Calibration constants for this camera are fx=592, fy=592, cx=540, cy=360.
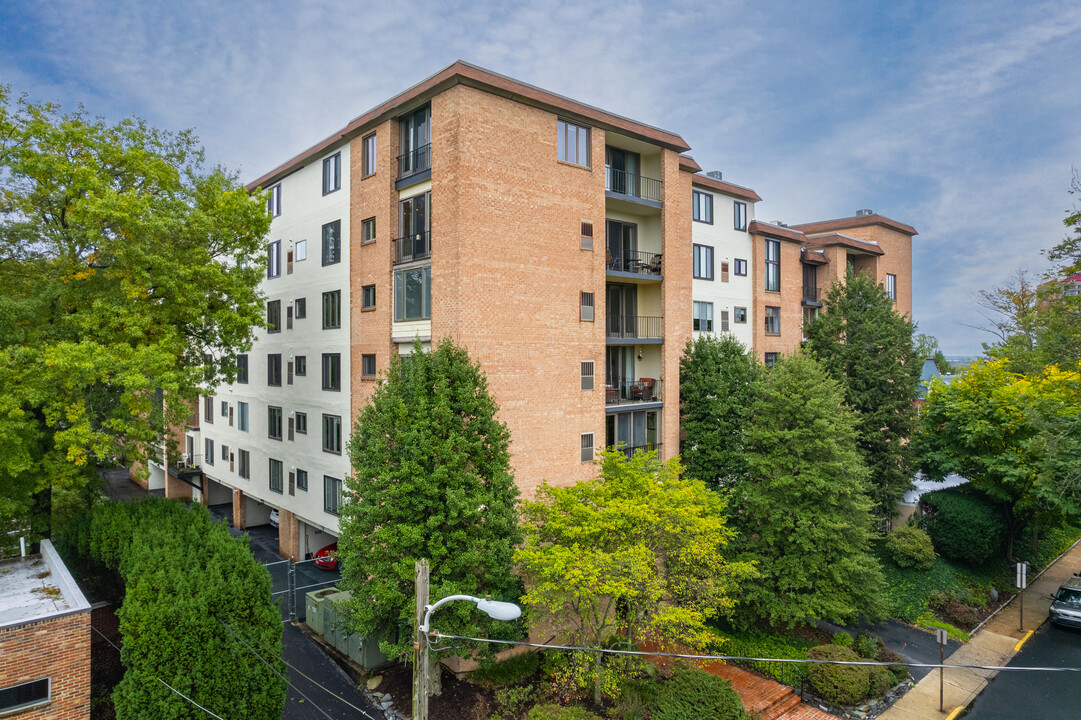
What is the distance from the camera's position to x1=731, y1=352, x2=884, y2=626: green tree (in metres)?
20.8

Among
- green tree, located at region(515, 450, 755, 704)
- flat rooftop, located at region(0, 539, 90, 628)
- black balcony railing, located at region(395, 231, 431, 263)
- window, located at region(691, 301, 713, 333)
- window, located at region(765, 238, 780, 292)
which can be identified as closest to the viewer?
flat rooftop, located at region(0, 539, 90, 628)

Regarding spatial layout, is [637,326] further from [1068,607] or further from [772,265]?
[1068,607]

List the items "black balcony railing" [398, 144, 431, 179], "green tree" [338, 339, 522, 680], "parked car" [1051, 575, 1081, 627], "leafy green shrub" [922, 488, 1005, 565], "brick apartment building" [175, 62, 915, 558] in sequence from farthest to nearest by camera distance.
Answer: "leafy green shrub" [922, 488, 1005, 565], "parked car" [1051, 575, 1081, 627], "black balcony railing" [398, 144, 431, 179], "brick apartment building" [175, 62, 915, 558], "green tree" [338, 339, 522, 680]

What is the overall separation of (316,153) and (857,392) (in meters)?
28.1

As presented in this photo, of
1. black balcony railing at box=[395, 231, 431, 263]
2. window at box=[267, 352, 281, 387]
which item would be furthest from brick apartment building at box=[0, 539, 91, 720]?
window at box=[267, 352, 281, 387]

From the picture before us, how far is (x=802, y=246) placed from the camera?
116 feet

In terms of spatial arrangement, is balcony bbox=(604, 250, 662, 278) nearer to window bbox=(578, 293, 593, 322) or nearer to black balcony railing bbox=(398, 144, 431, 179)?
window bbox=(578, 293, 593, 322)

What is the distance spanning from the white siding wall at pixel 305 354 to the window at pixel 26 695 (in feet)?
38.8

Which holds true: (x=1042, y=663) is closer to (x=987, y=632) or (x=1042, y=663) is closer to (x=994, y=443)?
(x=987, y=632)

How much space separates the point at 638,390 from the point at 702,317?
23.5ft

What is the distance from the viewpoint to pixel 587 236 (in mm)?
22750

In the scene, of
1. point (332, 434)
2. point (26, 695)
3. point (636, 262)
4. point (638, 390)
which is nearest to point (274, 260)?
point (332, 434)

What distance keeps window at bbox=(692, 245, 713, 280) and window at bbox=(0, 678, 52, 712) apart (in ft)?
92.0

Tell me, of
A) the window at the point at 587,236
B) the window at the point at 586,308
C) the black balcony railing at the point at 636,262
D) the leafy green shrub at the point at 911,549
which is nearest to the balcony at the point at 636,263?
the black balcony railing at the point at 636,262
